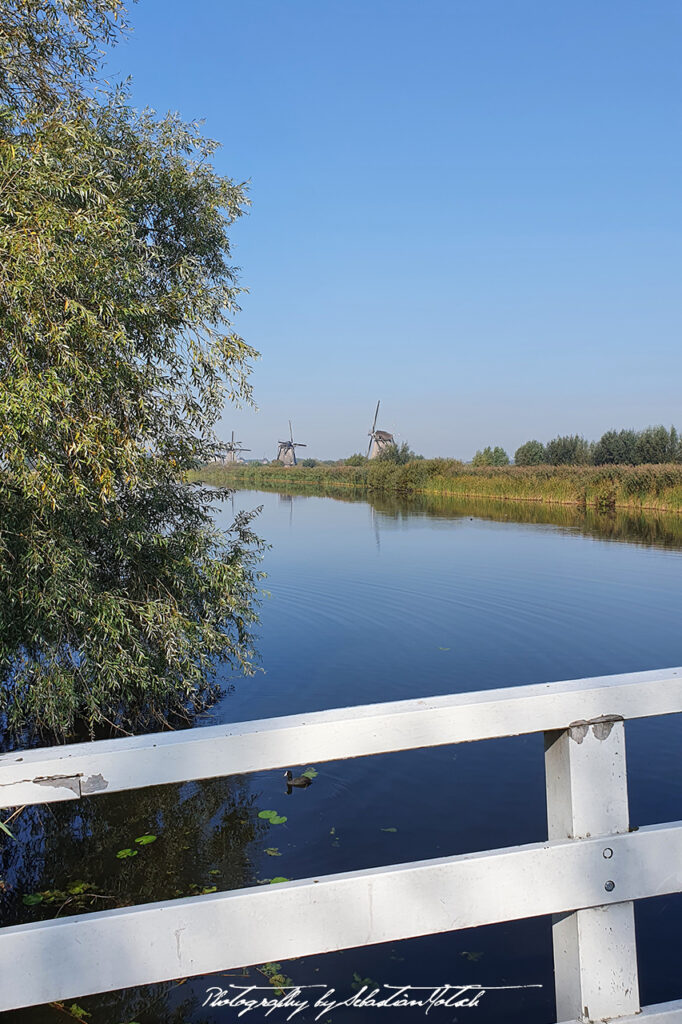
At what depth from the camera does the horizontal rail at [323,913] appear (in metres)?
1.55

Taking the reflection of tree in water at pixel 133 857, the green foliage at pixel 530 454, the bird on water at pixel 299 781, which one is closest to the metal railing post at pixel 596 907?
the reflection of tree in water at pixel 133 857

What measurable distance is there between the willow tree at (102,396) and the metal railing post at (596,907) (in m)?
5.28

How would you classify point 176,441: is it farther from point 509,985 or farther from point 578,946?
point 578,946

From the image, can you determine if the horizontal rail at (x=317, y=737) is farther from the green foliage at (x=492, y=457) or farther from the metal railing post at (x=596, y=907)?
the green foliage at (x=492, y=457)

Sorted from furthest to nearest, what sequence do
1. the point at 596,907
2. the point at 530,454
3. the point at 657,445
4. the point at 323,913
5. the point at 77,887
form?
1. the point at 530,454
2. the point at 657,445
3. the point at 77,887
4. the point at 596,907
5. the point at 323,913

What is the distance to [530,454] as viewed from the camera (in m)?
71.7

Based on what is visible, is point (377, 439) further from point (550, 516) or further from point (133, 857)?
point (133, 857)

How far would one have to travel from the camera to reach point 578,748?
71.7 inches

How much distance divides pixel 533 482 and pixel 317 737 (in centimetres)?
4676

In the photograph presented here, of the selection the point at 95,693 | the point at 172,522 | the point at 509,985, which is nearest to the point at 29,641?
the point at 95,693

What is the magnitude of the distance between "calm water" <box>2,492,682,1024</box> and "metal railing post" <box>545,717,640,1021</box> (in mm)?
2742

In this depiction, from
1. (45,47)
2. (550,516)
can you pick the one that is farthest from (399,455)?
(45,47)

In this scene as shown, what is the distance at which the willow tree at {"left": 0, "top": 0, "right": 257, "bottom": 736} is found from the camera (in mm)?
6387

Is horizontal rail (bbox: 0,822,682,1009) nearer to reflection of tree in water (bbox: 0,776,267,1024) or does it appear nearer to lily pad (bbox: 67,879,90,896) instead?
reflection of tree in water (bbox: 0,776,267,1024)
